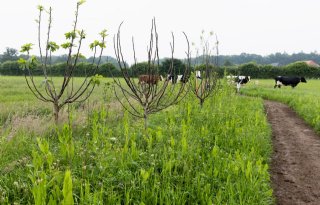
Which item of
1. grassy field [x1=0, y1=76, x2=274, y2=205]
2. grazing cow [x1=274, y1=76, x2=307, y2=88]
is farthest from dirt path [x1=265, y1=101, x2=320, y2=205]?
grazing cow [x1=274, y1=76, x2=307, y2=88]

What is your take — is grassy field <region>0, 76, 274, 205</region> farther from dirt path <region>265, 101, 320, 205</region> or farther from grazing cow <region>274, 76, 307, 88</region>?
grazing cow <region>274, 76, 307, 88</region>

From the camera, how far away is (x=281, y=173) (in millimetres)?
5219

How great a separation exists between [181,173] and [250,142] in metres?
2.44

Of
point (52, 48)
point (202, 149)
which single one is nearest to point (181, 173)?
point (202, 149)

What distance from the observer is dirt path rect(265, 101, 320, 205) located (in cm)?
436

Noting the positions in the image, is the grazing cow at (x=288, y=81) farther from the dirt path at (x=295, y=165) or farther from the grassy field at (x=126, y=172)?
the grassy field at (x=126, y=172)

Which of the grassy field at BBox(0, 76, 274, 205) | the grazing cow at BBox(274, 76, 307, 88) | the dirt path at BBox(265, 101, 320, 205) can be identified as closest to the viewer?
the grassy field at BBox(0, 76, 274, 205)

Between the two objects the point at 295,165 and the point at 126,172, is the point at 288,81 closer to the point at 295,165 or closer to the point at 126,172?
the point at 295,165

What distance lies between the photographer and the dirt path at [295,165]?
436cm

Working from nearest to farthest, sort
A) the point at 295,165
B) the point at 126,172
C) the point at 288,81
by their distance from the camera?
1. the point at 126,172
2. the point at 295,165
3. the point at 288,81

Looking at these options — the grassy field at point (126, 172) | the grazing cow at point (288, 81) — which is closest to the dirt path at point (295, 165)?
the grassy field at point (126, 172)

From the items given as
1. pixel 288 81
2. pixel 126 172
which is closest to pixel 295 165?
pixel 126 172

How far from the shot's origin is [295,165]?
5645 mm

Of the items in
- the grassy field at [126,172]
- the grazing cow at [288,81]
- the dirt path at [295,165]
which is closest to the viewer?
the grassy field at [126,172]
